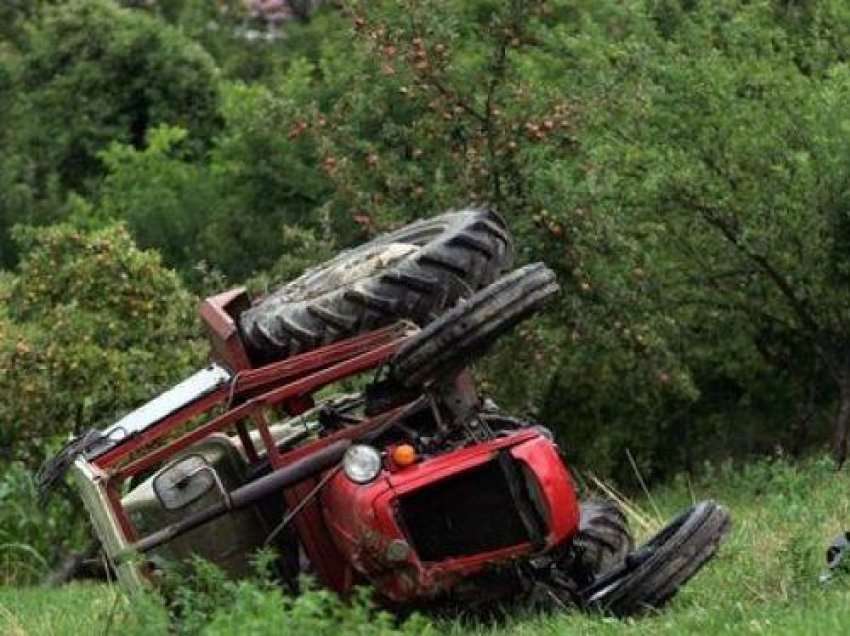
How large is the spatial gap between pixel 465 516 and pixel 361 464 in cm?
51

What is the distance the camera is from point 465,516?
8.91 m

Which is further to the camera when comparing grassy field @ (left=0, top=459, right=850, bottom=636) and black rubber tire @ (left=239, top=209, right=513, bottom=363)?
black rubber tire @ (left=239, top=209, right=513, bottom=363)

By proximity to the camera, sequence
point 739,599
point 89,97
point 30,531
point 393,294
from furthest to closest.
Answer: point 89,97
point 30,531
point 393,294
point 739,599

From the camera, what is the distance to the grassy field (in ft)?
24.6

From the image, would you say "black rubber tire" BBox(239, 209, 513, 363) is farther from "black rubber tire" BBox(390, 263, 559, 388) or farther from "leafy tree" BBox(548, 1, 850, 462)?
"leafy tree" BBox(548, 1, 850, 462)

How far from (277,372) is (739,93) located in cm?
933

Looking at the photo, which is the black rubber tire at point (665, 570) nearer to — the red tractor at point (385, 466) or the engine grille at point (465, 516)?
the red tractor at point (385, 466)

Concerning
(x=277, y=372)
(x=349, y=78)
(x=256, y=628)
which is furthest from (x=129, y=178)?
(x=256, y=628)

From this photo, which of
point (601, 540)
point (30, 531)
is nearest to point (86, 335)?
point (30, 531)

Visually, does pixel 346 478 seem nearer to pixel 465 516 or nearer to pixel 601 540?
pixel 465 516

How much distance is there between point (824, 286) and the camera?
17875 mm

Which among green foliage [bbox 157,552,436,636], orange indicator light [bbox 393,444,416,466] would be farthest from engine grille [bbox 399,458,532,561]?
green foliage [bbox 157,552,436,636]

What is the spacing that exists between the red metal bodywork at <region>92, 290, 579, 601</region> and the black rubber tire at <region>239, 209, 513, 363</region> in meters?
0.10

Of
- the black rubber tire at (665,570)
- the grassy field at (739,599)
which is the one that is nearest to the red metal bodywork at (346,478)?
the grassy field at (739,599)
